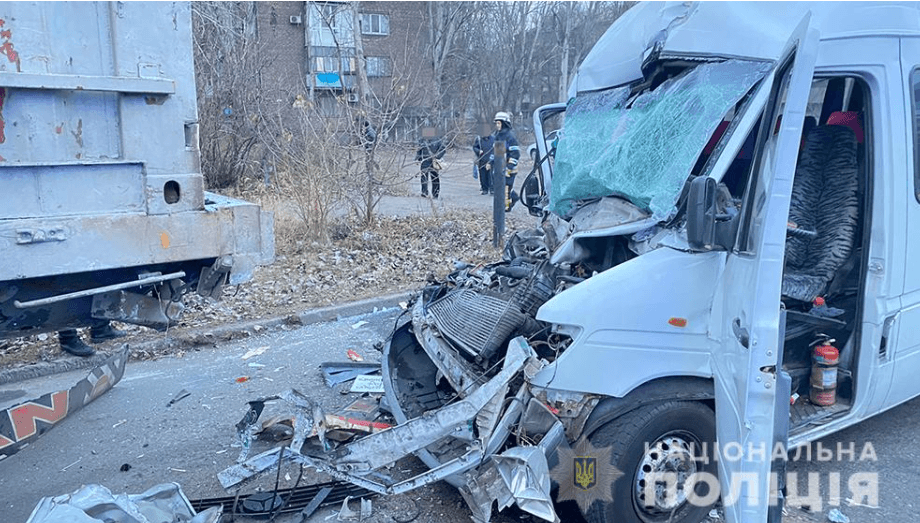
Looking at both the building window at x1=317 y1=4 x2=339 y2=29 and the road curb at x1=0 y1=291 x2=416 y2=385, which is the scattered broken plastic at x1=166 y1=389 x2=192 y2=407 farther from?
the building window at x1=317 y1=4 x2=339 y2=29

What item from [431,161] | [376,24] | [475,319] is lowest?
[475,319]

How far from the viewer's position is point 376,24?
3634 centimetres

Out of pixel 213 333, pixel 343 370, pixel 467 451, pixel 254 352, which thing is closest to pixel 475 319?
pixel 467 451

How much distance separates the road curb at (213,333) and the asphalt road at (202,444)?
0.38 ft

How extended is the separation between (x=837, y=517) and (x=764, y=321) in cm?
179

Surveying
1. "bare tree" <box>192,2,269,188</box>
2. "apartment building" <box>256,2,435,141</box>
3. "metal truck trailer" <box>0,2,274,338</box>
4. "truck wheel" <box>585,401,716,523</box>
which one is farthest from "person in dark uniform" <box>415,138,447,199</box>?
"truck wheel" <box>585,401,716,523</box>

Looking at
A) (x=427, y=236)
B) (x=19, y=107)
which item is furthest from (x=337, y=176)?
(x=19, y=107)

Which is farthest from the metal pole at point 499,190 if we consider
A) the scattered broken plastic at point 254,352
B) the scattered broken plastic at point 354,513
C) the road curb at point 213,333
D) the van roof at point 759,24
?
the scattered broken plastic at point 354,513

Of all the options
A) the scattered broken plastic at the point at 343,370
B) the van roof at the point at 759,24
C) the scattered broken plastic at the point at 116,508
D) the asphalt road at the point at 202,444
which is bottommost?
the asphalt road at the point at 202,444

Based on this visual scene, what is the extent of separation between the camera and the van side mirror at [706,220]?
2.77 meters

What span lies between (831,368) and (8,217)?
4422mm

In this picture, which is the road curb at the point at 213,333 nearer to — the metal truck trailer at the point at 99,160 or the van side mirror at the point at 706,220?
the metal truck trailer at the point at 99,160

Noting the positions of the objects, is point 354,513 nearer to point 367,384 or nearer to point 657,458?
point 657,458

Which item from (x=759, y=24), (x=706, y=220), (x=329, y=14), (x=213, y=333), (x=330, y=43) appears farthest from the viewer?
(x=330, y=43)
